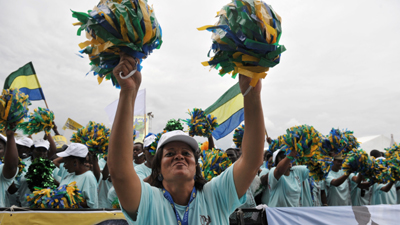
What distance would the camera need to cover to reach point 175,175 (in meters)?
1.84

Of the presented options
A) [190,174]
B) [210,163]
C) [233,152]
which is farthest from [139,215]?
[233,152]

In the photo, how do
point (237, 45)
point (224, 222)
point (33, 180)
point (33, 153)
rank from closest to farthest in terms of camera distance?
point (237, 45) → point (224, 222) → point (33, 180) → point (33, 153)

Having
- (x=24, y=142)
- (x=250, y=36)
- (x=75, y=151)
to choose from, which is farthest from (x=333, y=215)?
(x=24, y=142)

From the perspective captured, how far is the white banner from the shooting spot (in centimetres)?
414

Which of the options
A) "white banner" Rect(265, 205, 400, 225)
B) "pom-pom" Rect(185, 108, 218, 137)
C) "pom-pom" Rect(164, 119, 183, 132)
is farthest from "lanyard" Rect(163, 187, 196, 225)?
"pom-pom" Rect(185, 108, 218, 137)

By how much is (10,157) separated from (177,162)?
126 inches

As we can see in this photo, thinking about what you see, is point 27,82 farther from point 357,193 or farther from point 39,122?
point 357,193

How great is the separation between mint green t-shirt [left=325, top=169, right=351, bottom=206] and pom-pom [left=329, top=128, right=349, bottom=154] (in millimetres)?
1105

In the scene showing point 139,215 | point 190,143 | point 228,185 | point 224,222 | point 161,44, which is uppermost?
point 161,44

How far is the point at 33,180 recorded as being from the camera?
14.3 ft

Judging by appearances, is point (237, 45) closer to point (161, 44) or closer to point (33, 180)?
point (161, 44)

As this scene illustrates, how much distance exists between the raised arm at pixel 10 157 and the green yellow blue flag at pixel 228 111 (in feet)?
19.4

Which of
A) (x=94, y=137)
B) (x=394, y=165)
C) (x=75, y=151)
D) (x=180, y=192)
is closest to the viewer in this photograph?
(x=180, y=192)

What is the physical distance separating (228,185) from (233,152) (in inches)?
191
